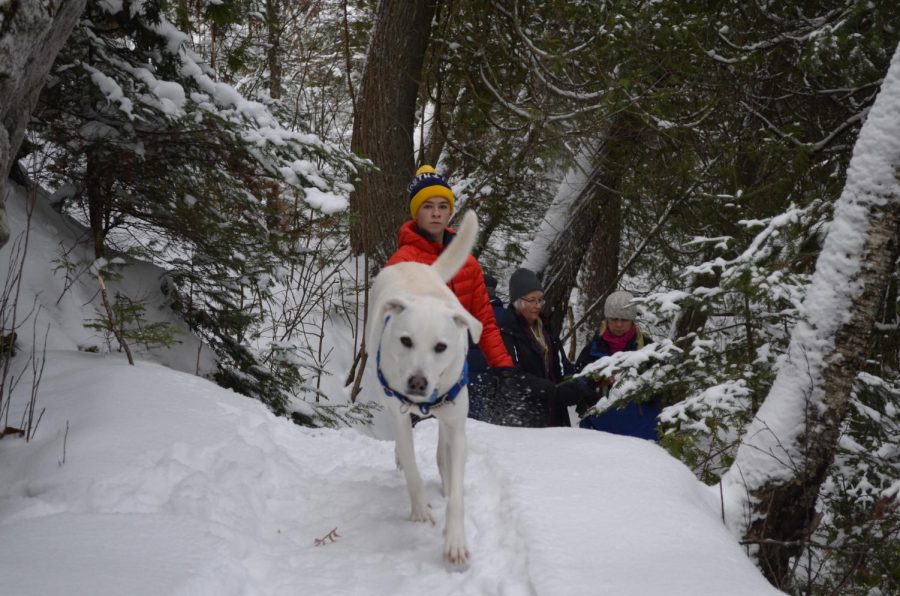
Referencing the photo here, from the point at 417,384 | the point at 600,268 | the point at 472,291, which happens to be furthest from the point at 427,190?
the point at 600,268

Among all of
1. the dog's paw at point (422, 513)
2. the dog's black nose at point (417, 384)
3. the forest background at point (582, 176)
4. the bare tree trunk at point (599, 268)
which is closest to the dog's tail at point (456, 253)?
the forest background at point (582, 176)

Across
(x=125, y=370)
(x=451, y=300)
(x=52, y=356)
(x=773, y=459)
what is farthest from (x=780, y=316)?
(x=52, y=356)

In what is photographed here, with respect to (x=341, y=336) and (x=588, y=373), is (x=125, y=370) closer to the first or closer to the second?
(x=588, y=373)

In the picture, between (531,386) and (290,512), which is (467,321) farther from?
(531,386)

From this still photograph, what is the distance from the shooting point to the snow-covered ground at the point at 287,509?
264 centimetres

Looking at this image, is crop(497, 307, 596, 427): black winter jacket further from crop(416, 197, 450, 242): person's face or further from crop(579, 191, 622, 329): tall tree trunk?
crop(579, 191, 622, 329): tall tree trunk

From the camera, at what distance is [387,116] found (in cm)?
852

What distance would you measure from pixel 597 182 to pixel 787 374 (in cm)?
639

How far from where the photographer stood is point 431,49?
9539 mm

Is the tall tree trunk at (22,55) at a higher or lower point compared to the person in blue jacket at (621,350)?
higher

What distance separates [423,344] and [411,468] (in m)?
0.72

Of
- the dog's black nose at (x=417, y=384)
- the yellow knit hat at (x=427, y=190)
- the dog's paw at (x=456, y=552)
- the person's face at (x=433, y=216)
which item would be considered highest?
the yellow knit hat at (x=427, y=190)

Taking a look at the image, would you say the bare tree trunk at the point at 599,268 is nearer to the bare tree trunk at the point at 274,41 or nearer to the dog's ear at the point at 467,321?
the bare tree trunk at the point at 274,41

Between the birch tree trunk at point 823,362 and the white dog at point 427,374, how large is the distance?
5.67ft
